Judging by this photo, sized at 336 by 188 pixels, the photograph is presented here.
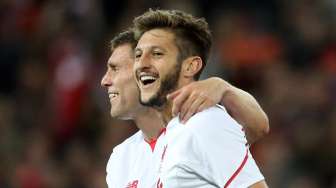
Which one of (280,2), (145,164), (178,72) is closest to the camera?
(178,72)

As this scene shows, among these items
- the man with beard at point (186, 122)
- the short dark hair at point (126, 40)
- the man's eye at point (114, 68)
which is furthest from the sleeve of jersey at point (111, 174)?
the man with beard at point (186, 122)

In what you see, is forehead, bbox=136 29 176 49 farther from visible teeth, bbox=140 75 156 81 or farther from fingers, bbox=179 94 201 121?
fingers, bbox=179 94 201 121

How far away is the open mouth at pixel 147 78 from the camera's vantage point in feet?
15.3

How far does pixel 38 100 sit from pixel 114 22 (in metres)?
1.11

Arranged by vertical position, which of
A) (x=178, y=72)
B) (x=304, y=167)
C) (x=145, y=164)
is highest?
(x=178, y=72)

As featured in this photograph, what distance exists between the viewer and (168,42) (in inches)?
183

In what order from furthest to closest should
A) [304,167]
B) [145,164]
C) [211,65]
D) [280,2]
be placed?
[280,2] < [211,65] < [304,167] < [145,164]

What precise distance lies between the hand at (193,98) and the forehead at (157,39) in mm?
229

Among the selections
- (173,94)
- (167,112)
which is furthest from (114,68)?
(173,94)

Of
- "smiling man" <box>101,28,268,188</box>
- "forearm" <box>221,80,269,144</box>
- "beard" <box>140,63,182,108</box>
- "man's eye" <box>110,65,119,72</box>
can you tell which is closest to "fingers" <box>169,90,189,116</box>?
"beard" <box>140,63,182,108</box>

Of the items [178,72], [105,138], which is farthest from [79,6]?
[178,72]

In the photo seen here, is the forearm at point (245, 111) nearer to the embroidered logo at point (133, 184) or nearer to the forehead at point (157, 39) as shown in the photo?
the forehead at point (157, 39)

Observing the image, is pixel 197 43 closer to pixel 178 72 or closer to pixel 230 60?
pixel 178 72

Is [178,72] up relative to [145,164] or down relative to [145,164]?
up
